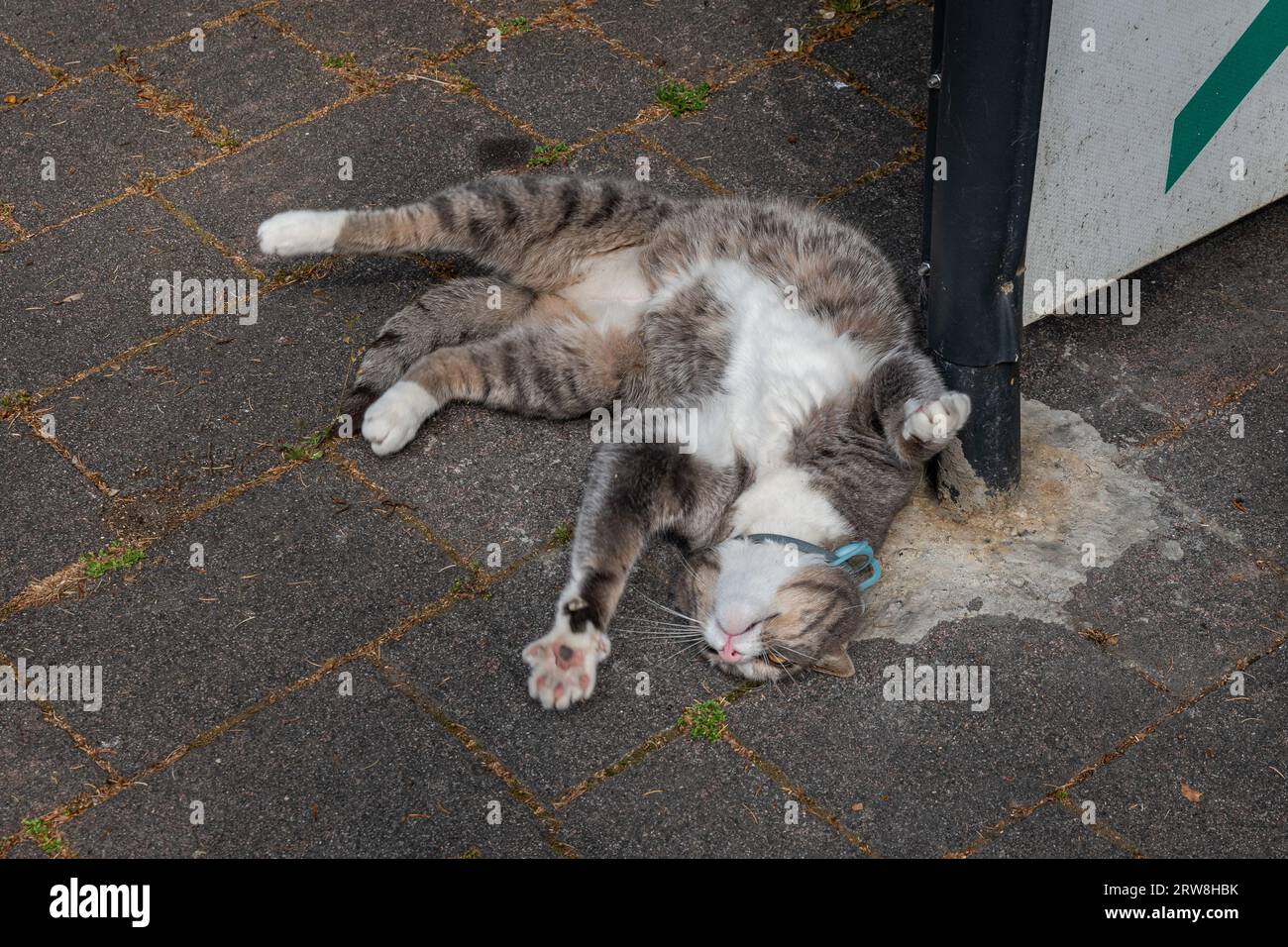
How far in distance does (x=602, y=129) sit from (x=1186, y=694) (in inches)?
136

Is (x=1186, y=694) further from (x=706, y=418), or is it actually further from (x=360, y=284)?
(x=360, y=284)

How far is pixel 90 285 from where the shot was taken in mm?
4898

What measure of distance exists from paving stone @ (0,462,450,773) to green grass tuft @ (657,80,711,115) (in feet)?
8.38

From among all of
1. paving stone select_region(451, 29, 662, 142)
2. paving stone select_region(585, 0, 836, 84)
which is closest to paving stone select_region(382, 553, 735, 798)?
paving stone select_region(451, 29, 662, 142)

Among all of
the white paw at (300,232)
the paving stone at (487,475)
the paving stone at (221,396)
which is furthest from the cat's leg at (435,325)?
the white paw at (300,232)

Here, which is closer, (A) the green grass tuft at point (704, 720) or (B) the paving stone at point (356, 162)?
(A) the green grass tuft at point (704, 720)

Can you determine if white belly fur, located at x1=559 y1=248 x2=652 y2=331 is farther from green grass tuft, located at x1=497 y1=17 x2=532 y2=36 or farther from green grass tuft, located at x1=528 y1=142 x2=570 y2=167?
green grass tuft, located at x1=497 y1=17 x2=532 y2=36

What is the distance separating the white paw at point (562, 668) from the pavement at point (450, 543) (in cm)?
8

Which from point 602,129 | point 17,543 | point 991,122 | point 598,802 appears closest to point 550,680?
point 598,802

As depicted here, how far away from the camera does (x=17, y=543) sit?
4012mm

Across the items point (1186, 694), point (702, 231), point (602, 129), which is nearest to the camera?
point (1186, 694)

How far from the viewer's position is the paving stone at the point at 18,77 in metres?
5.78

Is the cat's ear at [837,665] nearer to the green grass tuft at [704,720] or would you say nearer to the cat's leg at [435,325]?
the green grass tuft at [704,720]

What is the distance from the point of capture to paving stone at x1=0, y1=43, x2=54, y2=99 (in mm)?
5777
